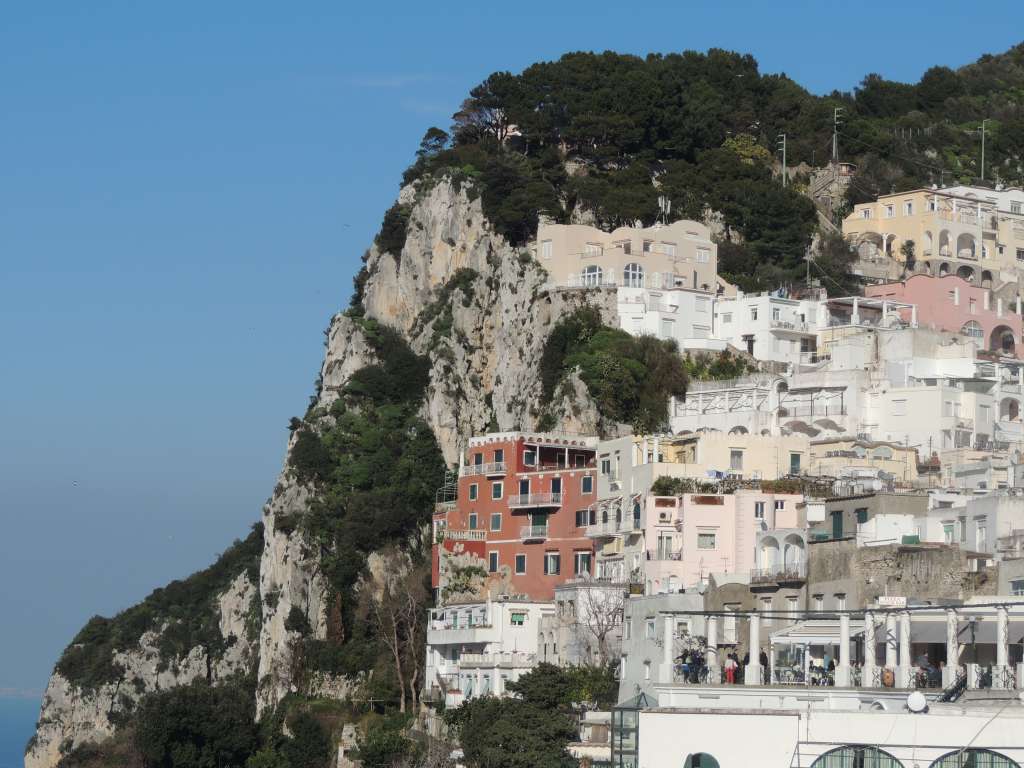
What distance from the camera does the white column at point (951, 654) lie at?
54344mm

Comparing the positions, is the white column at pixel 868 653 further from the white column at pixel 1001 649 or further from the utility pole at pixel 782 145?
the utility pole at pixel 782 145

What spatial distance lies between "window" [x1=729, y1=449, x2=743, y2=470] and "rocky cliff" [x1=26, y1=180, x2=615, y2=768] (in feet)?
28.7

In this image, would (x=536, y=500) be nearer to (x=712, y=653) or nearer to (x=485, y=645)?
(x=485, y=645)

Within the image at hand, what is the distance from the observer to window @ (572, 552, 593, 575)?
82188 mm

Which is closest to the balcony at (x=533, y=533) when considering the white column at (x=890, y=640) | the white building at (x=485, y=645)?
the white building at (x=485, y=645)

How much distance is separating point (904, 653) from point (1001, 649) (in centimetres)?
315

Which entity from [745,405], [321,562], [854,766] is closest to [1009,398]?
[745,405]

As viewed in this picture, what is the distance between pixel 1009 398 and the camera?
9062 cm

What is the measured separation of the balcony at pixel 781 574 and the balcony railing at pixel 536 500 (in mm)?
12640

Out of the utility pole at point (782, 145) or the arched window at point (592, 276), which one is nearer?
the arched window at point (592, 276)

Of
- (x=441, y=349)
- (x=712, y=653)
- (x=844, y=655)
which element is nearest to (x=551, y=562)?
(x=441, y=349)

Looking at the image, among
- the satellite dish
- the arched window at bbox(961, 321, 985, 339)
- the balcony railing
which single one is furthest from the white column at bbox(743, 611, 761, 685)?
the arched window at bbox(961, 321, 985, 339)

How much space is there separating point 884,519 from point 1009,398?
21811 mm

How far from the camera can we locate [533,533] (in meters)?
84.5
